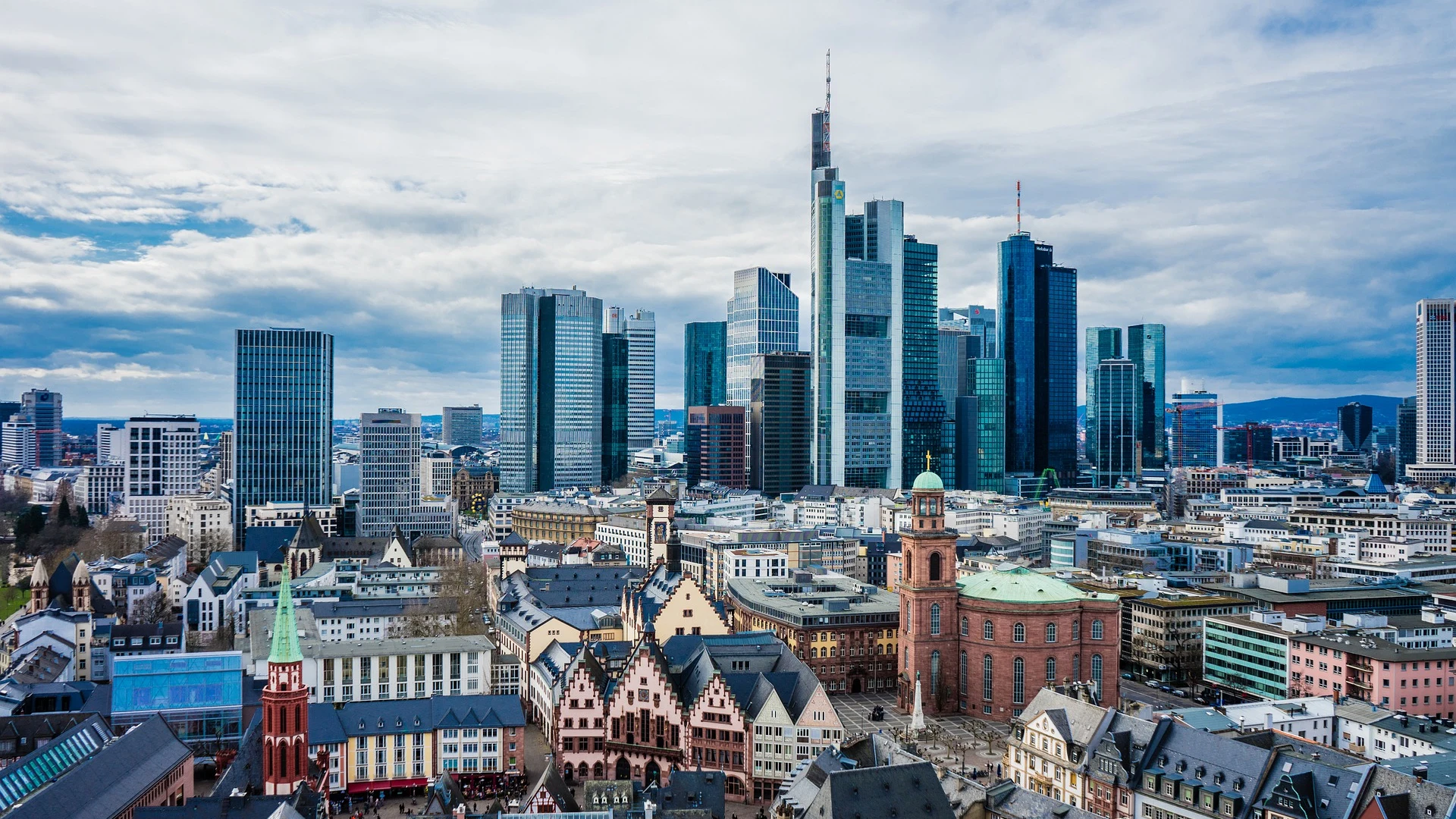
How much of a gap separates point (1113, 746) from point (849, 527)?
12611cm

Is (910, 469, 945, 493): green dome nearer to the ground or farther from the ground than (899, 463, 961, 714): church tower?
farther from the ground

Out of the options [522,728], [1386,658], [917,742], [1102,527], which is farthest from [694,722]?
[1102,527]

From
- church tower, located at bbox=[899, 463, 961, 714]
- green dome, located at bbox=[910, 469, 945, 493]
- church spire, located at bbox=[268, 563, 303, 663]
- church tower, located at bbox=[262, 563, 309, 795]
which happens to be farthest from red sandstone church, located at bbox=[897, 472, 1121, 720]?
church spire, located at bbox=[268, 563, 303, 663]

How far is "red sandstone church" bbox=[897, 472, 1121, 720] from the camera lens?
106 metres

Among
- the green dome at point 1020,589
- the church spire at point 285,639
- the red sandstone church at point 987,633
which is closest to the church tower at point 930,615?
the red sandstone church at point 987,633

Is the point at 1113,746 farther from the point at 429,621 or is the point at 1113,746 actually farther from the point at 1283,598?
the point at 429,621

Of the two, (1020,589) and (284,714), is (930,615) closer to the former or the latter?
(1020,589)

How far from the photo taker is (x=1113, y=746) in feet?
242

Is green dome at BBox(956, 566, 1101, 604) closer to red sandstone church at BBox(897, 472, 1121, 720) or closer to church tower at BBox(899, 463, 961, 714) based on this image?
red sandstone church at BBox(897, 472, 1121, 720)

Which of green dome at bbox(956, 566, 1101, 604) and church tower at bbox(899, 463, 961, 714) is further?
church tower at bbox(899, 463, 961, 714)

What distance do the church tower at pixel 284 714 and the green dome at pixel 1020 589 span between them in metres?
57.3

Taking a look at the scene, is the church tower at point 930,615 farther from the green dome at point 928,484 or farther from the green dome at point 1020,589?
the green dome at point 1020,589

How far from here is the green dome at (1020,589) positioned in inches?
4213

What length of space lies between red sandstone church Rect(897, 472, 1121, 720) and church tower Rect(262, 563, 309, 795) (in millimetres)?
51625
